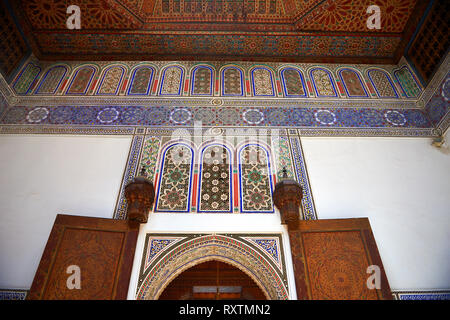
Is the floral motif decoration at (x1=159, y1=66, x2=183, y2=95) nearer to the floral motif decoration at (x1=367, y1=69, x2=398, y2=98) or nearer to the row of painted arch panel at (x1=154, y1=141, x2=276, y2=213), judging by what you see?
the row of painted arch panel at (x1=154, y1=141, x2=276, y2=213)

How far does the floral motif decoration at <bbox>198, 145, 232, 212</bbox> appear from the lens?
3.59 meters

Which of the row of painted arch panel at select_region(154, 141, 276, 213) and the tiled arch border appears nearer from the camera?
the tiled arch border

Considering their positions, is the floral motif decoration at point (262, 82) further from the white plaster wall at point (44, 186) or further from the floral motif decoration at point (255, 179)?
the white plaster wall at point (44, 186)

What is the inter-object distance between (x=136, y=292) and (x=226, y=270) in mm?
1745

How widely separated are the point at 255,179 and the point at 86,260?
189 centimetres

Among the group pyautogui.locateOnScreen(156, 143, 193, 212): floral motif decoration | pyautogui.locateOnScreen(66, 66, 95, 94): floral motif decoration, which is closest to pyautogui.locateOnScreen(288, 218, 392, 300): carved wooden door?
pyautogui.locateOnScreen(156, 143, 193, 212): floral motif decoration

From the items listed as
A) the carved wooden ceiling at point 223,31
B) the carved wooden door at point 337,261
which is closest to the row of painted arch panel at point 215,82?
the carved wooden ceiling at point 223,31

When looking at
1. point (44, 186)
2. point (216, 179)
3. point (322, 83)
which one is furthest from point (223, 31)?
point (44, 186)

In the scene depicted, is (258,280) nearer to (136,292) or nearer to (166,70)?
(136,292)

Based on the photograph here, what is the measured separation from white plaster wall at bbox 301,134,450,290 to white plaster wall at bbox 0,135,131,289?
2.30 m

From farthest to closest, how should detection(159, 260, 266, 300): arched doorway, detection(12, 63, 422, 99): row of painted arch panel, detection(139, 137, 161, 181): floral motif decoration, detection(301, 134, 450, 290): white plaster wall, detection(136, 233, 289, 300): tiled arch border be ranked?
detection(12, 63, 422, 99): row of painted arch panel < detection(159, 260, 266, 300): arched doorway < detection(139, 137, 161, 181): floral motif decoration < detection(301, 134, 450, 290): white plaster wall < detection(136, 233, 289, 300): tiled arch border

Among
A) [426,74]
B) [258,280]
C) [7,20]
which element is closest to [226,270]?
[258,280]

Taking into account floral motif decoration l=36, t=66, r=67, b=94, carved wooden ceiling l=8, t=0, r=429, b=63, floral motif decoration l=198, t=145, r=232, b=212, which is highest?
carved wooden ceiling l=8, t=0, r=429, b=63

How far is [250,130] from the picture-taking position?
167 inches
